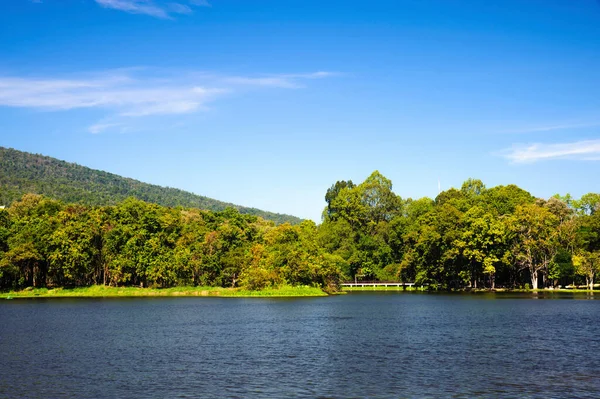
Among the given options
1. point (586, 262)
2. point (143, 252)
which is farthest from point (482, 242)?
point (143, 252)

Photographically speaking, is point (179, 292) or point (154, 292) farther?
point (179, 292)

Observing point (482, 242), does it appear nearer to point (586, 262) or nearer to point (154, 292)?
point (586, 262)

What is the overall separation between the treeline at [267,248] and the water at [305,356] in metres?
41.5

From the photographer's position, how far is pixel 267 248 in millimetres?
101812

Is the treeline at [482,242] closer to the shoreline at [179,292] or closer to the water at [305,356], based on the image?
the shoreline at [179,292]

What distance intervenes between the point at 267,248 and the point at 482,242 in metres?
36.8

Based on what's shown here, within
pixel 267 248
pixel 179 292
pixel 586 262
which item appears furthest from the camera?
pixel 179 292

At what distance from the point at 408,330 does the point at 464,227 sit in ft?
213

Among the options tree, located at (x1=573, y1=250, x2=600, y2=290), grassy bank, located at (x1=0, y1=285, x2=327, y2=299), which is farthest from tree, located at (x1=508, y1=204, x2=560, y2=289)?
grassy bank, located at (x1=0, y1=285, x2=327, y2=299)

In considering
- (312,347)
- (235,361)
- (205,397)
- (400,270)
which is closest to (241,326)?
(312,347)

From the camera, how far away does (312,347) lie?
36.5 meters

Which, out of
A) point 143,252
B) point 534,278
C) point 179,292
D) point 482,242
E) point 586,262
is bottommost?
point 179,292

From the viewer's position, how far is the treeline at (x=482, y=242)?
325ft

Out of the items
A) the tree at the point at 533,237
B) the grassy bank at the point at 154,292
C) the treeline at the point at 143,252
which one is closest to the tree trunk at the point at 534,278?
the tree at the point at 533,237
